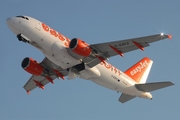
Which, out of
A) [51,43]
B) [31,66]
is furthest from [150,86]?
[31,66]

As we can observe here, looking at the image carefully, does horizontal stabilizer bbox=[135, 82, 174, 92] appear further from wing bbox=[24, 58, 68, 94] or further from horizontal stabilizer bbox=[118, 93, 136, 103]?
wing bbox=[24, 58, 68, 94]

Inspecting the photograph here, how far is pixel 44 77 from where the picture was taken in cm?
5291

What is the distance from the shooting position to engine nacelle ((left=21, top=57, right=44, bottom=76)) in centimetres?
4822

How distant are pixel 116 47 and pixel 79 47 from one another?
448 centimetres

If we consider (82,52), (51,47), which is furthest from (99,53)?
(51,47)

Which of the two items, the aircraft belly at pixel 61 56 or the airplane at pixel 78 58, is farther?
the aircraft belly at pixel 61 56

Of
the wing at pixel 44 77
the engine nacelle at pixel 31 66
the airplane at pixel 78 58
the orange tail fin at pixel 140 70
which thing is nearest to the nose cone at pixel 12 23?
the airplane at pixel 78 58

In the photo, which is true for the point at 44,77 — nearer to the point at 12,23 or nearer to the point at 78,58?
the point at 78,58

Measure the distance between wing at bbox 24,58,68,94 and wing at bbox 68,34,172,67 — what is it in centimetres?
556

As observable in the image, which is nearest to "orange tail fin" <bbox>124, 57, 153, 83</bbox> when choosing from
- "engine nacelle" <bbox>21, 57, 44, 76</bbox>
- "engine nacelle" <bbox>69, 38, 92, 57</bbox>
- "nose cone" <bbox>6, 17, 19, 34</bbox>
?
"engine nacelle" <bbox>69, 38, 92, 57</bbox>

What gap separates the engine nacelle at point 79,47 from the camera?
139 ft

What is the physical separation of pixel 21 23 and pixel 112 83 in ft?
46.6

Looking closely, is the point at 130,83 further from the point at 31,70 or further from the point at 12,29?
the point at 12,29

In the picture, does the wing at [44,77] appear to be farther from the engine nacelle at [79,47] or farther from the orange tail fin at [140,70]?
the orange tail fin at [140,70]
